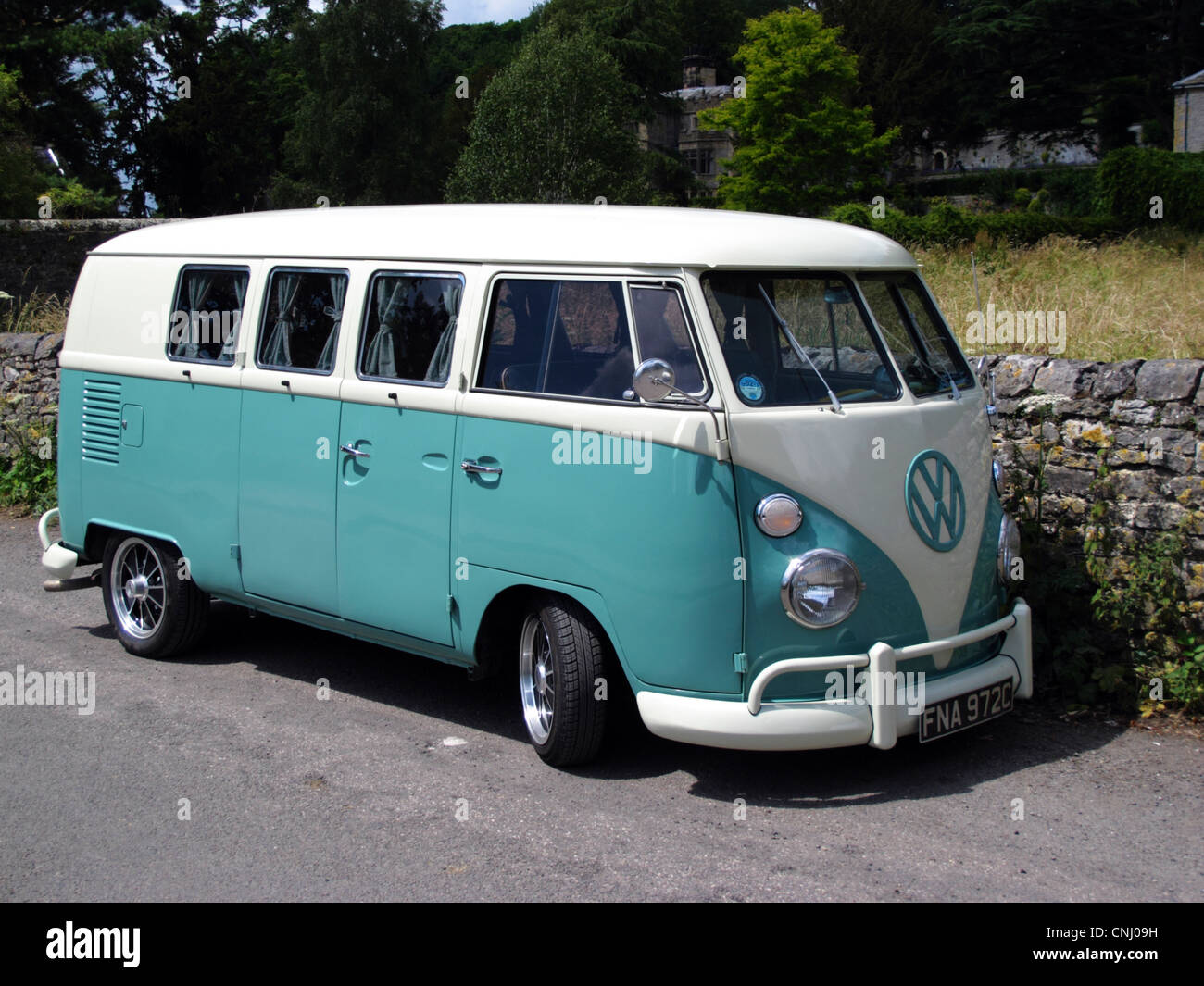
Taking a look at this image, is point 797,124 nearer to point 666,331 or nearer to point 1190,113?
point 1190,113

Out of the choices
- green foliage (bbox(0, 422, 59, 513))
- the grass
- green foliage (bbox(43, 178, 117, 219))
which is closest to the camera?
green foliage (bbox(0, 422, 59, 513))

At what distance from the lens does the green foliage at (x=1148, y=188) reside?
22188mm

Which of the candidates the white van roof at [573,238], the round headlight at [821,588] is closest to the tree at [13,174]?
the white van roof at [573,238]

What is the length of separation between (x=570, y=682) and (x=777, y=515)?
1.15m

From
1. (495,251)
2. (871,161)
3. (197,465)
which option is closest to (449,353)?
(495,251)

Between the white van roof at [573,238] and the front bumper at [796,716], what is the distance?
1.65 metres

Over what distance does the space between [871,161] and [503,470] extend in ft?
142

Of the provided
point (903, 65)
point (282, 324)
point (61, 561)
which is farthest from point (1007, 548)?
point (903, 65)

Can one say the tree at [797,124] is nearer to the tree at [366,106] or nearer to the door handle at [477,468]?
the tree at [366,106]

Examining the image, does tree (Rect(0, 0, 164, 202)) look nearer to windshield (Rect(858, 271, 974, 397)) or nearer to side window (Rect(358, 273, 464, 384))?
side window (Rect(358, 273, 464, 384))

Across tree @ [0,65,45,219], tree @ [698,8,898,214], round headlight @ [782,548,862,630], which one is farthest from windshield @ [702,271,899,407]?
tree @ [698,8,898,214]

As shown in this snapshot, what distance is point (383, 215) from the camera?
240 inches

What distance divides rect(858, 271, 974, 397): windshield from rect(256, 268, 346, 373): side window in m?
2.58

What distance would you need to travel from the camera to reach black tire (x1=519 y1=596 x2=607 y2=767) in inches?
203
